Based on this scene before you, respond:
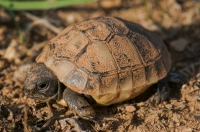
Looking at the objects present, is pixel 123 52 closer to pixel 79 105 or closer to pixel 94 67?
pixel 94 67

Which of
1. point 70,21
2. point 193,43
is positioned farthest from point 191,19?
point 70,21

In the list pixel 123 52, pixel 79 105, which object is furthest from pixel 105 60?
pixel 79 105

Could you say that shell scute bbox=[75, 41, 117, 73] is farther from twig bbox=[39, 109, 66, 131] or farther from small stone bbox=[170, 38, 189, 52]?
small stone bbox=[170, 38, 189, 52]

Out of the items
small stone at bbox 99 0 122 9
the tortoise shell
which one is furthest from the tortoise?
small stone at bbox 99 0 122 9

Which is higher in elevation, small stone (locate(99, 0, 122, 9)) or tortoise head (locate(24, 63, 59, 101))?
small stone (locate(99, 0, 122, 9))

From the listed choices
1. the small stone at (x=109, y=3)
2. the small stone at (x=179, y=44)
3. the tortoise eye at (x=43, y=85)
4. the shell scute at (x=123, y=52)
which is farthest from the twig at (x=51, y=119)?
→ the small stone at (x=109, y=3)

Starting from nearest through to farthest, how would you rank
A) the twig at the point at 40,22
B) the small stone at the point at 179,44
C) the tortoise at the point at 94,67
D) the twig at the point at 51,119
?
the twig at the point at 51,119, the tortoise at the point at 94,67, the small stone at the point at 179,44, the twig at the point at 40,22

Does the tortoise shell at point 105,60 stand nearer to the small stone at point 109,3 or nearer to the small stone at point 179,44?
the small stone at point 179,44
